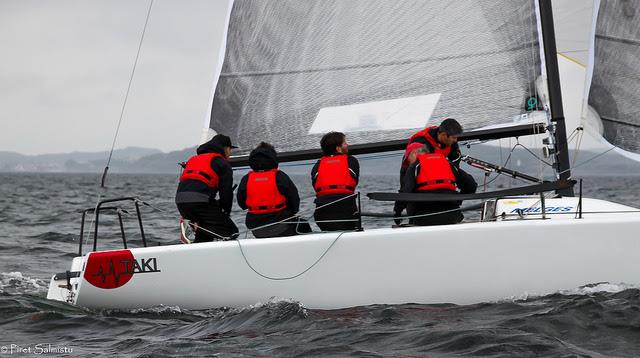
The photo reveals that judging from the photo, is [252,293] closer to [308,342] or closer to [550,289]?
[308,342]

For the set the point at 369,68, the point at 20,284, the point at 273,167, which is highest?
the point at 369,68

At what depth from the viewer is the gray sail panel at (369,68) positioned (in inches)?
258

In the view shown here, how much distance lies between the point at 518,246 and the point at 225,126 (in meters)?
2.99

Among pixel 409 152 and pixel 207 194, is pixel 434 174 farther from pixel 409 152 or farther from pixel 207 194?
pixel 207 194

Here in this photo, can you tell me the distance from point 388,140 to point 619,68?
6.21ft

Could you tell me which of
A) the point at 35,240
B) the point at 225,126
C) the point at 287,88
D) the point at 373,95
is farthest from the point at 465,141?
the point at 35,240

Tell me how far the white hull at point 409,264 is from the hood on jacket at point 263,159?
2.23ft

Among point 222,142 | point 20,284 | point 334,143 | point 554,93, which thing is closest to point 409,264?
point 334,143

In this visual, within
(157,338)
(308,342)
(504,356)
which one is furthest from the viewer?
(157,338)

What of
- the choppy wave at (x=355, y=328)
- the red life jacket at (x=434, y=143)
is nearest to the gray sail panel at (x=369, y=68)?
the red life jacket at (x=434, y=143)

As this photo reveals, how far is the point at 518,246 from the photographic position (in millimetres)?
5145

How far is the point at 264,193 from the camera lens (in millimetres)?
5875

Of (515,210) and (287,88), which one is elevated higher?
(287,88)

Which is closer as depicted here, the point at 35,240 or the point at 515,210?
A: the point at 515,210
